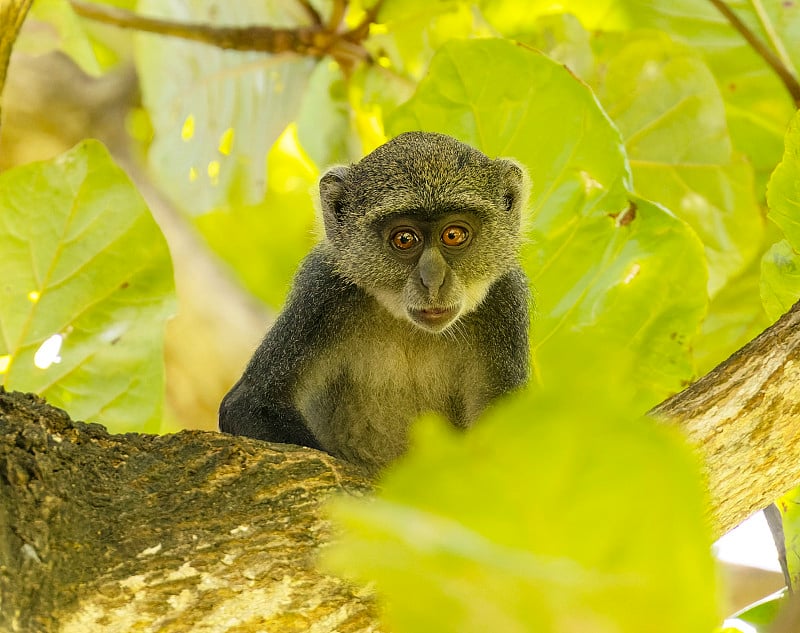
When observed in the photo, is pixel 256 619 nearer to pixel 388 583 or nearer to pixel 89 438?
pixel 89 438

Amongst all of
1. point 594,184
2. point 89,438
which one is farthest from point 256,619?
point 594,184

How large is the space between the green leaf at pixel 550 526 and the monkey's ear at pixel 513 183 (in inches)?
176

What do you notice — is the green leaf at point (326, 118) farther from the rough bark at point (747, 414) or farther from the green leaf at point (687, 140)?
the rough bark at point (747, 414)

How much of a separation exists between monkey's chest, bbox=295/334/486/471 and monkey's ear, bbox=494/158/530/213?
907 millimetres

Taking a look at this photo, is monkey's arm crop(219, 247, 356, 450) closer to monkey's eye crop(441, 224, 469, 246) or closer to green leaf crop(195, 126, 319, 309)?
monkey's eye crop(441, 224, 469, 246)

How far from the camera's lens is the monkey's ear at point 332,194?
6020mm

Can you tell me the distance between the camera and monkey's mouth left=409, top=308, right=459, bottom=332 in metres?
5.35

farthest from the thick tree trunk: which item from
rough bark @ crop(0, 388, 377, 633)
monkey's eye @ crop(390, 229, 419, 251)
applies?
monkey's eye @ crop(390, 229, 419, 251)

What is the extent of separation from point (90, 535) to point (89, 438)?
0.45 meters

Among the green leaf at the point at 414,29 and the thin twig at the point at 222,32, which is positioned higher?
the thin twig at the point at 222,32

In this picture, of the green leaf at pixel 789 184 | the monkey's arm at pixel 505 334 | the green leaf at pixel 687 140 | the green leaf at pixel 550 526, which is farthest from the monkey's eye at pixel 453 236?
the green leaf at pixel 550 526

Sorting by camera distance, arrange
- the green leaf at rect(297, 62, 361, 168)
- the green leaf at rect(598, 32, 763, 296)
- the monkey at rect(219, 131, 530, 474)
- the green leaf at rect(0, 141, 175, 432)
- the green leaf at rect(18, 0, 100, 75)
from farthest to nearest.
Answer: the green leaf at rect(297, 62, 361, 168), the green leaf at rect(18, 0, 100, 75), the green leaf at rect(598, 32, 763, 296), the monkey at rect(219, 131, 530, 474), the green leaf at rect(0, 141, 175, 432)

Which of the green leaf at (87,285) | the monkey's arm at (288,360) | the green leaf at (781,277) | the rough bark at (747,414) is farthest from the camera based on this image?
the green leaf at (87,285)

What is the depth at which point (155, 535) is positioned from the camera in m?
3.38
